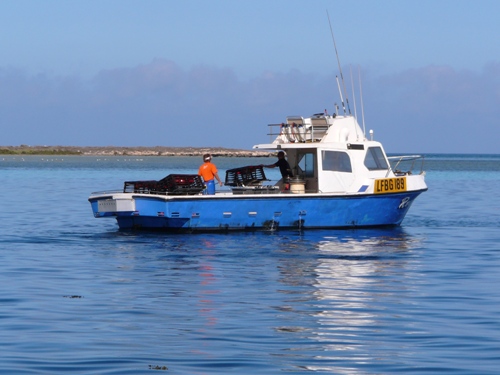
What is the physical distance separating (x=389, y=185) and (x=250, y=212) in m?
3.82

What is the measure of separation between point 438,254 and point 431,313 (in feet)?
26.8

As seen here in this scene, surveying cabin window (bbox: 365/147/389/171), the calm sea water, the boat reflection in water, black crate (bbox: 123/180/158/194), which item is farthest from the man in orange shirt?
cabin window (bbox: 365/147/389/171)

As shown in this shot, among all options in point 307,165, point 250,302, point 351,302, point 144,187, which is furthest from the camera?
point 307,165

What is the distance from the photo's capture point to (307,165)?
27156 millimetres

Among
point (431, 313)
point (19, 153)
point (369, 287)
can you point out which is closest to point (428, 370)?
point (431, 313)

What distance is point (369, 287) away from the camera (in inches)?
658

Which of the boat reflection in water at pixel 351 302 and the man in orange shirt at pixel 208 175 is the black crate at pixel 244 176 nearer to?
the man in orange shirt at pixel 208 175

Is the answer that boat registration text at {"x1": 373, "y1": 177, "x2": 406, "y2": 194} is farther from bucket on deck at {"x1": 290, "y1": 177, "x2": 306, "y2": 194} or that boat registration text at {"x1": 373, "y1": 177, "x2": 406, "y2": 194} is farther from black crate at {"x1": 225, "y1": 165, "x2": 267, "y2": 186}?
black crate at {"x1": 225, "y1": 165, "x2": 267, "y2": 186}

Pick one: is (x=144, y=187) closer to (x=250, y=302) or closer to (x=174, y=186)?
(x=174, y=186)

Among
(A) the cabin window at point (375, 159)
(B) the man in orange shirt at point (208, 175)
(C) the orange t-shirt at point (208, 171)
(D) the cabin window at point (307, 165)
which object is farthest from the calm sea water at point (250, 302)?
(D) the cabin window at point (307, 165)

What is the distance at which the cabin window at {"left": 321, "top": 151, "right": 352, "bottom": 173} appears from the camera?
85.8 ft

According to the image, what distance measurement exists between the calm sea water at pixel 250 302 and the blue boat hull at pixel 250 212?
0.37 metres

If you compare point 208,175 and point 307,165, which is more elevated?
point 307,165

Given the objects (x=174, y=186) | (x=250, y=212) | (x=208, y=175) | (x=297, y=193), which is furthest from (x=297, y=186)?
(x=174, y=186)
